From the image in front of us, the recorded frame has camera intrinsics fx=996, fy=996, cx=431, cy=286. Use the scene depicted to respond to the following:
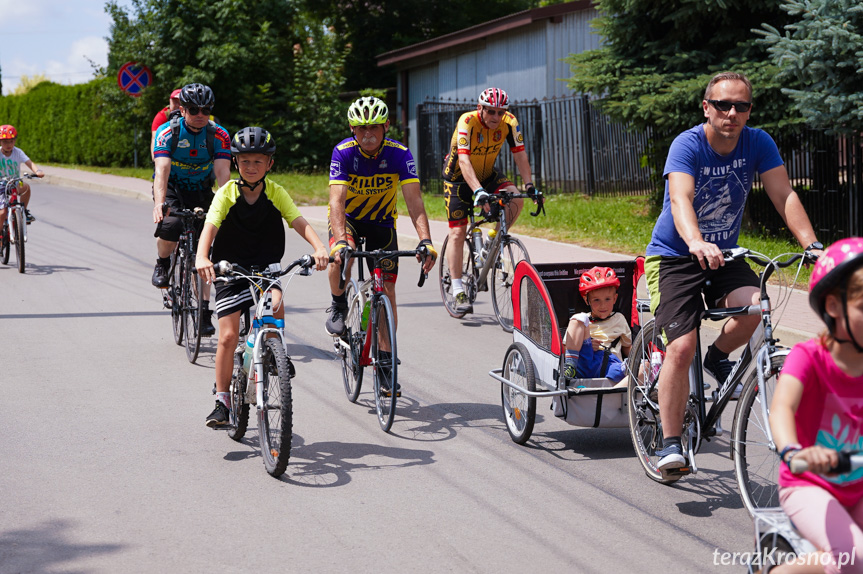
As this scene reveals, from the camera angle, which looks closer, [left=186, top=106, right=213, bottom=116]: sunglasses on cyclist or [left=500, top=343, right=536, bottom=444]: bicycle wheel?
[left=500, top=343, right=536, bottom=444]: bicycle wheel

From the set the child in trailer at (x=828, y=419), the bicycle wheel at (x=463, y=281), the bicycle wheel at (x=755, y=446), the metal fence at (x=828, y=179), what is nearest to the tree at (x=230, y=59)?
the metal fence at (x=828, y=179)

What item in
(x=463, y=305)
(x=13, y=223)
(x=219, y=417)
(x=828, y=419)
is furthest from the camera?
(x=13, y=223)

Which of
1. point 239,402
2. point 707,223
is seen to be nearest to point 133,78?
point 239,402

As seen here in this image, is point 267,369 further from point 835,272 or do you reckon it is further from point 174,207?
point 174,207

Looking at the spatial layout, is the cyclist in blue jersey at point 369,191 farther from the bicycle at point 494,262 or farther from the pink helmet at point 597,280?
the bicycle at point 494,262

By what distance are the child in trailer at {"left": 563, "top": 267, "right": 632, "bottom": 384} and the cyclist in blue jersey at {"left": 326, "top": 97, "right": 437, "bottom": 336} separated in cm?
105

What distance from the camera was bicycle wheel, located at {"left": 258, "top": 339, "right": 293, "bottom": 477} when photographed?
205 inches

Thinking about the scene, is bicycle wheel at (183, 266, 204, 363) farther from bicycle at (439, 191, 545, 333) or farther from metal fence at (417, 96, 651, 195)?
metal fence at (417, 96, 651, 195)

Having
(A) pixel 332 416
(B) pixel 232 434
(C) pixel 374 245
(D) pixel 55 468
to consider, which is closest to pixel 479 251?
(C) pixel 374 245

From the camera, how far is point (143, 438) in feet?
20.1

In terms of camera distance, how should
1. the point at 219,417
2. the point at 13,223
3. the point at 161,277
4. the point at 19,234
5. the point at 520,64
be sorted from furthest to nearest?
1. the point at 520,64
2. the point at 13,223
3. the point at 19,234
4. the point at 161,277
5. the point at 219,417

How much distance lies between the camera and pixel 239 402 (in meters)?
5.87

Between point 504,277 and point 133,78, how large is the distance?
19989mm

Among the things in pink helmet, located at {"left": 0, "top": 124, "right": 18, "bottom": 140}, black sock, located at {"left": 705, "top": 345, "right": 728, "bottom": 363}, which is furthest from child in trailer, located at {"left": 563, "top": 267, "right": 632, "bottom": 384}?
pink helmet, located at {"left": 0, "top": 124, "right": 18, "bottom": 140}
